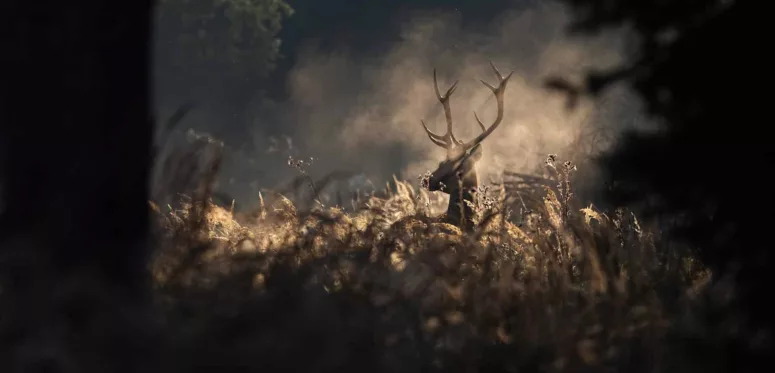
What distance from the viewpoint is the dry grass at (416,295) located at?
3357 millimetres

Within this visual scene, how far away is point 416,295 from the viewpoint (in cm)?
380

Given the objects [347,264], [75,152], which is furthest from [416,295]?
[75,152]

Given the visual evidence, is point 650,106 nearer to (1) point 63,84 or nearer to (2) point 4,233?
(1) point 63,84

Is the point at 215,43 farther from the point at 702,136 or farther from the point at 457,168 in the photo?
the point at 702,136

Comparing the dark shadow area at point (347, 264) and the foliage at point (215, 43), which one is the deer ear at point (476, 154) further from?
the foliage at point (215, 43)

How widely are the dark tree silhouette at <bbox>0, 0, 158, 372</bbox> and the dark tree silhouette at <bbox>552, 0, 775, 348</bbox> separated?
1.78 m

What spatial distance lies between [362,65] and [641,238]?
117 ft

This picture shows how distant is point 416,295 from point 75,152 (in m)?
1.42

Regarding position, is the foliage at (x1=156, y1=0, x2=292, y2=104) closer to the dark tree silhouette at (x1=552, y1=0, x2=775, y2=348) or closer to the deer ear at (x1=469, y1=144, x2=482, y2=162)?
the deer ear at (x1=469, y1=144, x2=482, y2=162)

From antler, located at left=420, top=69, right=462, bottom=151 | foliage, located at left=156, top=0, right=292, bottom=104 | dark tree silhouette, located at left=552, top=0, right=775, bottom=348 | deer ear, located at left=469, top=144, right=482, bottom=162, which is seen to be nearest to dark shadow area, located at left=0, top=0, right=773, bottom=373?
dark tree silhouette, located at left=552, top=0, right=775, bottom=348

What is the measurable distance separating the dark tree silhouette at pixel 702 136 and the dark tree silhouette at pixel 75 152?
5.85ft

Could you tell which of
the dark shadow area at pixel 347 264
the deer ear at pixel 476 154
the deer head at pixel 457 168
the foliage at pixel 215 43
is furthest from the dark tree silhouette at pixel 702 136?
the foliage at pixel 215 43

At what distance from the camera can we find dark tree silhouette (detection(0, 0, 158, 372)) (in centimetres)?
351

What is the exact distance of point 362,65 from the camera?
131 feet
